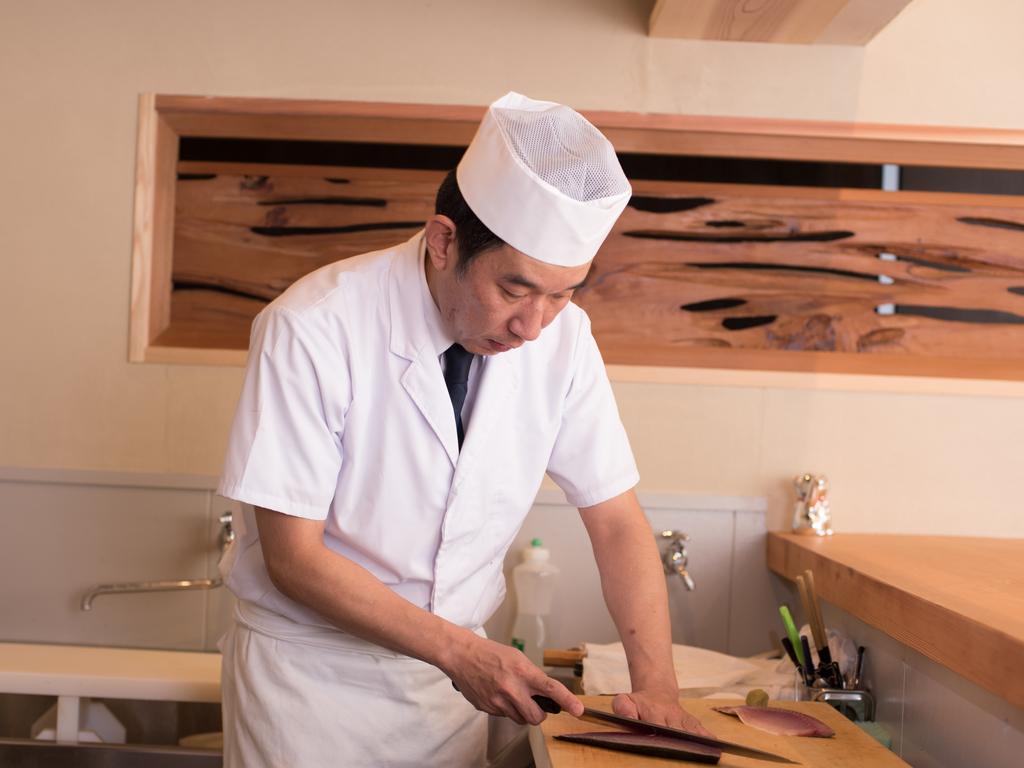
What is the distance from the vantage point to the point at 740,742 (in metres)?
1.21

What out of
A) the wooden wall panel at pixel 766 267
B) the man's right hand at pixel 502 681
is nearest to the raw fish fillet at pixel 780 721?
the man's right hand at pixel 502 681

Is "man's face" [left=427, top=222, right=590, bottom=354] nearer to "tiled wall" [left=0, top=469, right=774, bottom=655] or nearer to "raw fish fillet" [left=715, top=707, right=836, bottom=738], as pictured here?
"raw fish fillet" [left=715, top=707, right=836, bottom=738]

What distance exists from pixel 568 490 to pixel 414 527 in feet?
0.90

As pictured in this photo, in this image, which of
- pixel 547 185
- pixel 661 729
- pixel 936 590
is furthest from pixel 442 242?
pixel 936 590

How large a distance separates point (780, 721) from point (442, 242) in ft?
2.42

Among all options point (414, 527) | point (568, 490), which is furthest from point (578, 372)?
point (414, 527)

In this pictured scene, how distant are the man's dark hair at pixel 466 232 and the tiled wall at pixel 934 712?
30.7 inches

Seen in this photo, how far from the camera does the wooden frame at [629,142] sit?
2.37 m

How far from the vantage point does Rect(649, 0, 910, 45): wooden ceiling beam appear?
2.11 metres

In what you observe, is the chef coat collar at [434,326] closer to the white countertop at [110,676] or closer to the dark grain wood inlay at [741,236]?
the white countertop at [110,676]

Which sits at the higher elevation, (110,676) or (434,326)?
(434,326)

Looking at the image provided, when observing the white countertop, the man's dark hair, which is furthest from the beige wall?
the man's dark hair

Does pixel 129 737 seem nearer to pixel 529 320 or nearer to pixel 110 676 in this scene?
pixel 110 676

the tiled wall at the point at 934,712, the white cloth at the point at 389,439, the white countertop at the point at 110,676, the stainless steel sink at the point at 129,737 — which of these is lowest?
the stainless steel sink at the point at 129,737
